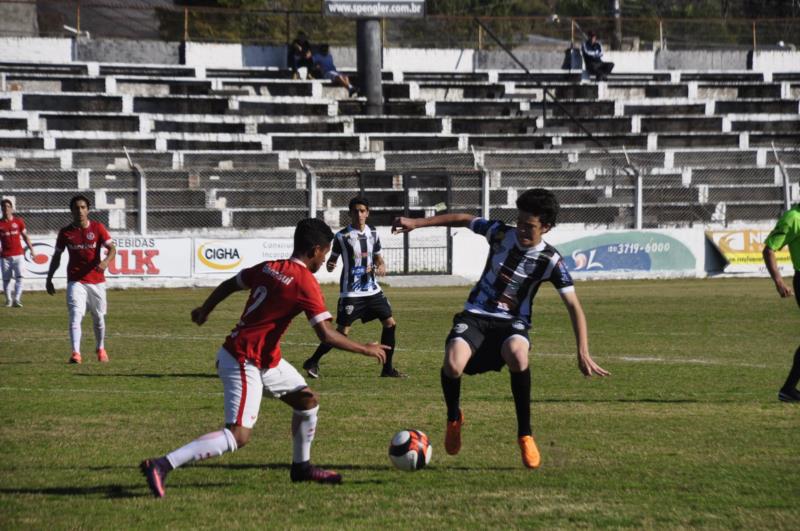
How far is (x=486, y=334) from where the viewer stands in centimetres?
870

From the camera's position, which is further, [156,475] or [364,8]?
[364,8]

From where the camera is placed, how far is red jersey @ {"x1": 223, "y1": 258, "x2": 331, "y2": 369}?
24.6 feet

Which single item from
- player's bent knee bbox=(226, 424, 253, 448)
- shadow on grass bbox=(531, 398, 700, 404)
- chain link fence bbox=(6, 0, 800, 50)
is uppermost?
chain link fence bbox=(6, 0, 800, 50)

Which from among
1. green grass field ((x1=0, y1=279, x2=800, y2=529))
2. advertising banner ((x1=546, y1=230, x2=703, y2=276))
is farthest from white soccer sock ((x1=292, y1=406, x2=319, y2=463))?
advertising banner ((x1=546, y1=230, x2=703, y2=276))

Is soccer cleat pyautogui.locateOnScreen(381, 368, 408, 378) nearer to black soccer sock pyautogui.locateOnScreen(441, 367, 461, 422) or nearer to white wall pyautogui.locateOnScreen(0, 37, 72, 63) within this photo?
black soccer sock pyautogui.locateOnScreen(441, 367, 461, 422)

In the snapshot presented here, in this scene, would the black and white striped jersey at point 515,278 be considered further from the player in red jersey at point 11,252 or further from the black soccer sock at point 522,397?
the player in red jersey at point 11,252

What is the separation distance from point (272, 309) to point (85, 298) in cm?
853

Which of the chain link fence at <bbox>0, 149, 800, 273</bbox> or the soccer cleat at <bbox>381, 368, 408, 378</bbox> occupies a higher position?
the chain link fence at <bbox>0, 149, 800, 273</bbox>

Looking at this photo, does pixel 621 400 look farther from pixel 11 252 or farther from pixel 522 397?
pixel 11 252

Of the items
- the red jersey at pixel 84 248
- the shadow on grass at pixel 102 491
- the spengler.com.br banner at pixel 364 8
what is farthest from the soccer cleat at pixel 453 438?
the spengler.com.br banner at pixel 364 8

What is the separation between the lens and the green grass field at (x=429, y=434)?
7094 millimetres

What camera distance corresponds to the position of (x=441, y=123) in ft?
130

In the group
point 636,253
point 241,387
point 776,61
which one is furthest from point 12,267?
point 776,61

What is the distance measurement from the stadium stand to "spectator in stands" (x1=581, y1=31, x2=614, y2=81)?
87 centimetres
